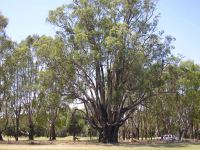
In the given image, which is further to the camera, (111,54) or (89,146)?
(111,54)

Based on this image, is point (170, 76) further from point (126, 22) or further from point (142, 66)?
point (126, 22)

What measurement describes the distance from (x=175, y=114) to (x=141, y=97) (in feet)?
113

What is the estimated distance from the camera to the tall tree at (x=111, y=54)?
52.5 metres

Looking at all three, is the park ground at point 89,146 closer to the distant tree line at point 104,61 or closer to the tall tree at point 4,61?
the distant tree line at point 104,61

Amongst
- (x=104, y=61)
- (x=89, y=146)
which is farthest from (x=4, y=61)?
(x=89, y=146)

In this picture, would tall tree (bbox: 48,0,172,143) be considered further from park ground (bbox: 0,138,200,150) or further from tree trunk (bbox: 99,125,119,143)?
park ground (bbox: 0,138,200,150)

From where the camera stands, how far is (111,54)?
2082 inches

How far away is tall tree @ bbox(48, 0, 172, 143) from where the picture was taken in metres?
52.5

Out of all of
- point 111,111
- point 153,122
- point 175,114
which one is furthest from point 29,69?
point 153,122

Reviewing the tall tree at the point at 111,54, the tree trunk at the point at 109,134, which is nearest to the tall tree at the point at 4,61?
the tall tree at the point at 111,54

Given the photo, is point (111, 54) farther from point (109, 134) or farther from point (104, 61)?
point (109, 134)

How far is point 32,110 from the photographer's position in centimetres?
7094

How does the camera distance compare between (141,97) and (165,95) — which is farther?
(165,95)

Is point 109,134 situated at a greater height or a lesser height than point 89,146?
greater
